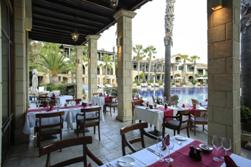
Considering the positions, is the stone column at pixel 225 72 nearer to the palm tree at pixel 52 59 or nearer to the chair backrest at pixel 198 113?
the chair backrest at pixel 198 113

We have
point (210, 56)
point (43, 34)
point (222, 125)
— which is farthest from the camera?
point (43, 34)

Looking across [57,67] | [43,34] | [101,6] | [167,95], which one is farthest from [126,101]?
[57,67]

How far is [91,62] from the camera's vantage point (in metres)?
9.38

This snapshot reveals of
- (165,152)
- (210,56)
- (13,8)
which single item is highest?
(13,8)

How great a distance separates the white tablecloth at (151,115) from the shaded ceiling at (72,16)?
3.64m

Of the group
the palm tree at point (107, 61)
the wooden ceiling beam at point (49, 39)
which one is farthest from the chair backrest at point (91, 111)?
the palm tree at point (107, 61)

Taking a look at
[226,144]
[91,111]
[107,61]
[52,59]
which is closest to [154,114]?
[91,111]

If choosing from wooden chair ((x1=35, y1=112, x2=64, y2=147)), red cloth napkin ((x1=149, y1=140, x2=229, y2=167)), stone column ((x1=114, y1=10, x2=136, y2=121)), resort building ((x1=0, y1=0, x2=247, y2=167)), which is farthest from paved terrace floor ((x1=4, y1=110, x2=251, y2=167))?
red cloth napkin ((x1=149, y1=140, x2=229, y2=167))

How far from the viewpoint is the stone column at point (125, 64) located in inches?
237

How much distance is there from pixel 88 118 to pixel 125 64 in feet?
8.67

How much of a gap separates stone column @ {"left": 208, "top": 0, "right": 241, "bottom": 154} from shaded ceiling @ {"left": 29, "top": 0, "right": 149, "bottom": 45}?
3201 millimetres

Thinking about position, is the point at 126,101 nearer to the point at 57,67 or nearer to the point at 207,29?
the point at 207,29

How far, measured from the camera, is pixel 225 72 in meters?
2.84

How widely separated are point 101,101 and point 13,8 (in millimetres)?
4645
